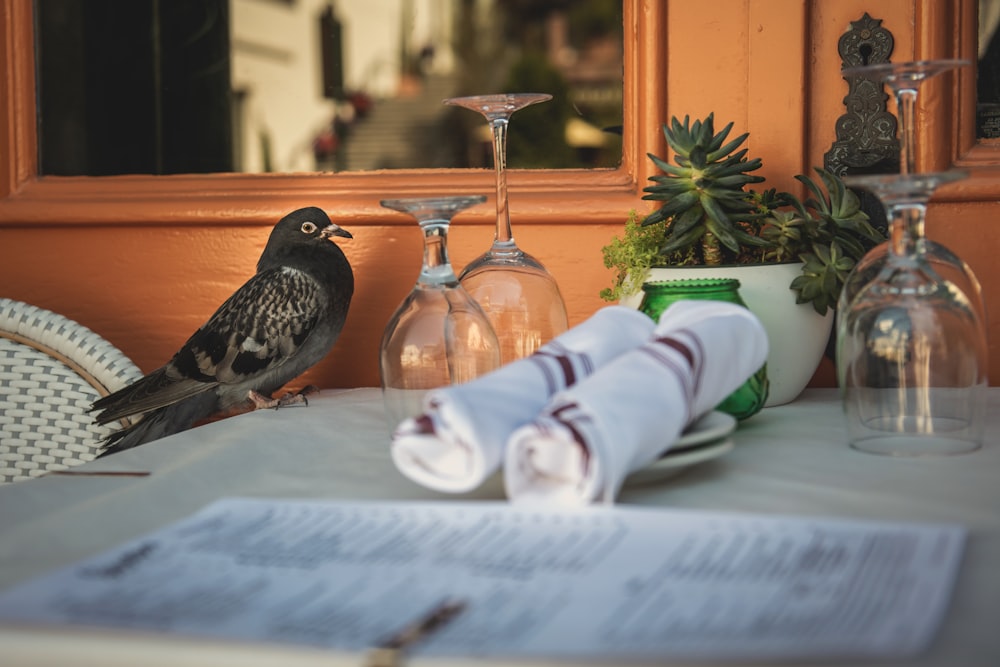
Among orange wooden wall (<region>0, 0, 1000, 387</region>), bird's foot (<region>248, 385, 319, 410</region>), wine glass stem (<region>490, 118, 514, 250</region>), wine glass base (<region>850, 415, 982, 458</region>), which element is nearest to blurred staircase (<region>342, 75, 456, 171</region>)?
orange wooden wall (<region>0, 0, 1000, 387</region>)

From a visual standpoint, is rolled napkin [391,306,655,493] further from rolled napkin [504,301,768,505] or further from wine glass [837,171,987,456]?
wine glass [837,171,987,456]

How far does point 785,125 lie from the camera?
150 centimetres

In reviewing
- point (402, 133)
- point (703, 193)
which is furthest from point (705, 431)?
point (402, 133)

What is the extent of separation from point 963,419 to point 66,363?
3.97ft

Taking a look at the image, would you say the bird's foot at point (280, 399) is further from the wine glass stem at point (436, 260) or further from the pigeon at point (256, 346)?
the wine glass stem at point (436, 260)

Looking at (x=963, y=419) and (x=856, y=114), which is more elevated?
(x=856, y=114)

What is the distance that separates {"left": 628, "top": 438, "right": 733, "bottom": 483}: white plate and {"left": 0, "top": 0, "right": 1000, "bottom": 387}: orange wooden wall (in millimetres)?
705

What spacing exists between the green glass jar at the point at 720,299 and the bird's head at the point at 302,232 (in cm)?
54

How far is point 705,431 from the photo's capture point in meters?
0.87

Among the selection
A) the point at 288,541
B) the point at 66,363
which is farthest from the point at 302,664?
the point at 66,363

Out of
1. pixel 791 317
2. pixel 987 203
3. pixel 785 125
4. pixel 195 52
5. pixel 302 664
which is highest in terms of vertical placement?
pixel 195 52

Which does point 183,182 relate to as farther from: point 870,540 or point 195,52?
point 870,540

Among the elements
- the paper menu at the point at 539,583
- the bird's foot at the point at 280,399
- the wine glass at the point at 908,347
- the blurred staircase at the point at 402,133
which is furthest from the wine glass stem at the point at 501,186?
the blurred staircase at the point at 402,133

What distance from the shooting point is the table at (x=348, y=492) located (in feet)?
1.74
